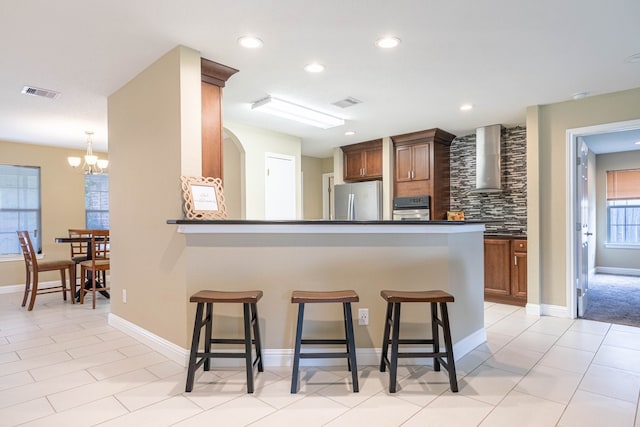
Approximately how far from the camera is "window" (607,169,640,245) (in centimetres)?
678

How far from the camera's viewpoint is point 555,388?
7.45 feet

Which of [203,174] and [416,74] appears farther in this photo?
[416,74]

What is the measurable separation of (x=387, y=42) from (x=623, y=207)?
6878 mm

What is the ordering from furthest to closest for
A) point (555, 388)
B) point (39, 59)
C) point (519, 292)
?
point (519, 292), point (39, 59), point (555, 388)

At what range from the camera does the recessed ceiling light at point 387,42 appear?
2596 millimetres

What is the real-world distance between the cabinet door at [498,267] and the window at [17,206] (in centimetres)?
677

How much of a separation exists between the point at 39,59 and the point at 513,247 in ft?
16.9

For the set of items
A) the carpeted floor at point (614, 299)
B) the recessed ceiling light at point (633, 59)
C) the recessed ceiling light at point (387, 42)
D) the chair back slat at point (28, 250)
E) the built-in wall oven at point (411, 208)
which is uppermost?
the recessed ceiling light at point (387, 42)

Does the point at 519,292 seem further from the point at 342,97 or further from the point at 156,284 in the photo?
the point at 156,284

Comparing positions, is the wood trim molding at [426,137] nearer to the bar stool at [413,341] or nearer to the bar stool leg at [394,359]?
the bar stool at [413,341]

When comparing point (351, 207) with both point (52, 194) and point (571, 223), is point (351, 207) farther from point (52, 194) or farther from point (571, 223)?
point (52, 194)

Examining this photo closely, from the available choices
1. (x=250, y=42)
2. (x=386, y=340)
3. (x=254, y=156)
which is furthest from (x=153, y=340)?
(x=254, y=156)

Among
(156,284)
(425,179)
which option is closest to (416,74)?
(425,179)

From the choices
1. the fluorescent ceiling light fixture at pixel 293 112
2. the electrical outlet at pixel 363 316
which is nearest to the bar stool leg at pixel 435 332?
the electrical outlet at pixel 363 316
